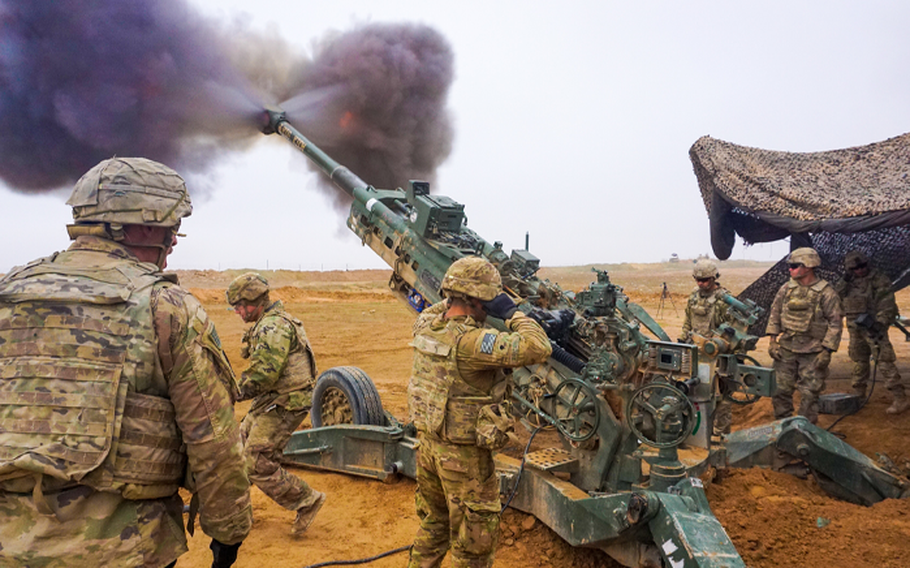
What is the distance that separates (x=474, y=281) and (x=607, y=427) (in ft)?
5.22

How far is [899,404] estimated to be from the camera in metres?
7.14

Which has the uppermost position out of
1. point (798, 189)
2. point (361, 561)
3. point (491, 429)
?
point (798, 189)

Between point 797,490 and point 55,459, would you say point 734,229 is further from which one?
point 55,459

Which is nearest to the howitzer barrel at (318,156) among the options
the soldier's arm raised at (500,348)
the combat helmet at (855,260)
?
the soldier's arm raised at (500,348)

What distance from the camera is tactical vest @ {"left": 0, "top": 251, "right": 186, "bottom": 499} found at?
6.11ft

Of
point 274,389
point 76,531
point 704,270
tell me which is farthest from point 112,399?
point 704,270

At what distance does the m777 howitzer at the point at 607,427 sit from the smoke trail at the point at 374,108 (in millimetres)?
5050

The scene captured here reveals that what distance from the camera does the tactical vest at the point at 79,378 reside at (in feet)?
6.11

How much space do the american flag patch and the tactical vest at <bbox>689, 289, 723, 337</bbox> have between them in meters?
4.38

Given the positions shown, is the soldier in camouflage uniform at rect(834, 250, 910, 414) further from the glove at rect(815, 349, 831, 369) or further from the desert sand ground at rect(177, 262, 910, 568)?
the glove at rect(815, 349, 831, 369)

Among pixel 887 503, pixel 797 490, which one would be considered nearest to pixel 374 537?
pixel 797 490

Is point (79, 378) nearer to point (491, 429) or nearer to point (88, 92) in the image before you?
point (491, 429)

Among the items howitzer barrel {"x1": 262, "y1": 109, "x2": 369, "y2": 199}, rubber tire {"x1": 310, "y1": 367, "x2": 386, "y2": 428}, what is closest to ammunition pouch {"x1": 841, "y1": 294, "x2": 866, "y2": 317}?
rubber tire {"x1": 310, "y1": 367, "x2": 386, "y2": 428}

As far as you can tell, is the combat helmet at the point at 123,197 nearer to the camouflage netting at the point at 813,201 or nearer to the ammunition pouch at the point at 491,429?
the ammunition pouch at the point at 491,429
